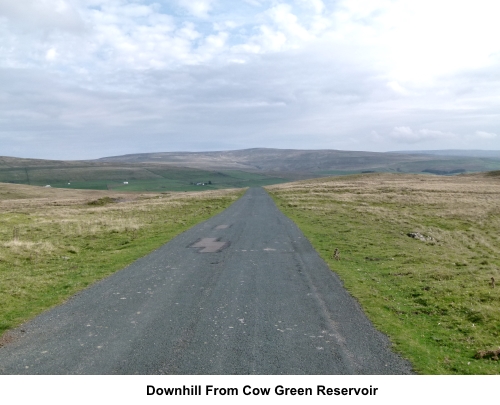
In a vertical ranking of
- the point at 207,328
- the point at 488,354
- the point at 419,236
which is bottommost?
the point at 419,236

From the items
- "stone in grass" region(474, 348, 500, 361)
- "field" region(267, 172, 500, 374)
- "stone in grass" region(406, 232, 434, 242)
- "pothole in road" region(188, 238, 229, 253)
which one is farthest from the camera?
"stone in grass" region(406, 232, 434, 242)

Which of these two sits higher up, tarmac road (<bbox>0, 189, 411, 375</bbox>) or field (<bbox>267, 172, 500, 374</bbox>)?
tarmac road (<bbox>0, 189, 411, 375</bbox>)

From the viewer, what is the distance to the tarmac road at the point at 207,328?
7.70 meters

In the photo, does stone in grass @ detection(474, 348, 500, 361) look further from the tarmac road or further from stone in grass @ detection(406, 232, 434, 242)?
stone in grass @ detection(406, 232, 434, 242)

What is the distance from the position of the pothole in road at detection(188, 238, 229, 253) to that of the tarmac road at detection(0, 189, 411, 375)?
10.6 feet

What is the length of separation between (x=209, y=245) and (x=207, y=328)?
39.5 feet

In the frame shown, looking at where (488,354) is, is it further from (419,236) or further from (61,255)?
(61,255)

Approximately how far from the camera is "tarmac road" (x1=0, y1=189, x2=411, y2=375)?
25.3 feet

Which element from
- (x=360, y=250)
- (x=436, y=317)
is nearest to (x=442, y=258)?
(x=360, y=250)

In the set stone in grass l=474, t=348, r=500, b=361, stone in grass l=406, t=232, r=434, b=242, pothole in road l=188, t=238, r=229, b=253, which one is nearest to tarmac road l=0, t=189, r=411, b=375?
stone in grass l=474, t=348, r=500, b=361

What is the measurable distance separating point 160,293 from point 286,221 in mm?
20571

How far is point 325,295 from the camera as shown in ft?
40.9

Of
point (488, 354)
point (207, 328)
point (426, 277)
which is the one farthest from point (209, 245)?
point (488, 354)

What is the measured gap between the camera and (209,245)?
70.7 ft
